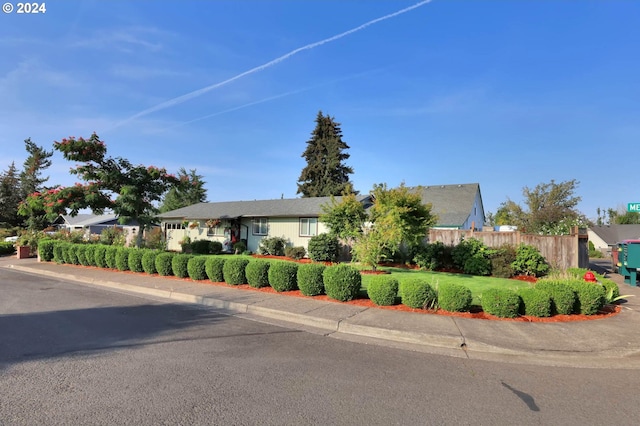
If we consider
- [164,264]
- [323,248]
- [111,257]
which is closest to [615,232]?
[323,248]

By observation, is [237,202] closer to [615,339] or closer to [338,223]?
[338,223]

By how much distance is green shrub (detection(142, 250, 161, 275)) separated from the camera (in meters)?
13.6

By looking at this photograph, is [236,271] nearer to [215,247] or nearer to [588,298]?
[588,298]

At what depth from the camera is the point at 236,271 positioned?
1090 cm

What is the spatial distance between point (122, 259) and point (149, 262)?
2.04 metres

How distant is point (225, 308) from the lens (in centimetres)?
862

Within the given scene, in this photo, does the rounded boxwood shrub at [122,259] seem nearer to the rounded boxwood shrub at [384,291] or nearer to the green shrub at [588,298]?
the rounded boxwood shrub at [384,291]

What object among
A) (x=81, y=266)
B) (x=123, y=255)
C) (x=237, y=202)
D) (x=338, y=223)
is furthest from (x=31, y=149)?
(x=338, y=223)

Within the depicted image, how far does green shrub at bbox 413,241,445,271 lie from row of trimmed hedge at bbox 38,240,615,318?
7951 mm

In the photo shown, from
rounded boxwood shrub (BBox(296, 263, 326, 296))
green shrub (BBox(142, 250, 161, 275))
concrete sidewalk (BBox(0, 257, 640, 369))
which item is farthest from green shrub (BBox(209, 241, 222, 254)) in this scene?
rounded boxwood shrub (BBox(296, 263, 326, 296))

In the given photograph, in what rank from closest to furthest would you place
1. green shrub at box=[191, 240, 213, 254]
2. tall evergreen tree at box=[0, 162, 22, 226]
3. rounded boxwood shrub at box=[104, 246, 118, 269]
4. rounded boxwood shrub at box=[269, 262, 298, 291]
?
rounded boxwood shrub at box=[269, 262, 298, 291] < rounded boxwood shrub at box=[104, 246, 118, 269] < green shrub at box=[191, 240, 213, 254] < tall evergreen tree at box=[0, 162, 22, 226]

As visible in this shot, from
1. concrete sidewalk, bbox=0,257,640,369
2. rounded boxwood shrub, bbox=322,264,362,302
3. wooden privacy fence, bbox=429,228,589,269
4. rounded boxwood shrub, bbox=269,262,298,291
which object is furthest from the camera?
wooden privacy fence, bbox=429,228,589,269

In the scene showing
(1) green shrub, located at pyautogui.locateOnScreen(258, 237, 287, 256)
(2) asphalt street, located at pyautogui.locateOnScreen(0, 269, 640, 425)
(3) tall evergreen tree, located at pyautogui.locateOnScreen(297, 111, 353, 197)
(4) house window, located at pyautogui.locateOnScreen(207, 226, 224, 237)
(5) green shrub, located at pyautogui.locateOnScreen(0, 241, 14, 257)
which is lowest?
(2) asphalt street, located at pyautogui.locateOnScreen(0, 269, 640, 425)

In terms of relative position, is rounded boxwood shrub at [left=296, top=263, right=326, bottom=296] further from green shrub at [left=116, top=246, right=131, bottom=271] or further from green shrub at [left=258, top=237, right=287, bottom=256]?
green shrub at [left=258, top=237, right=287, bottom=256]
